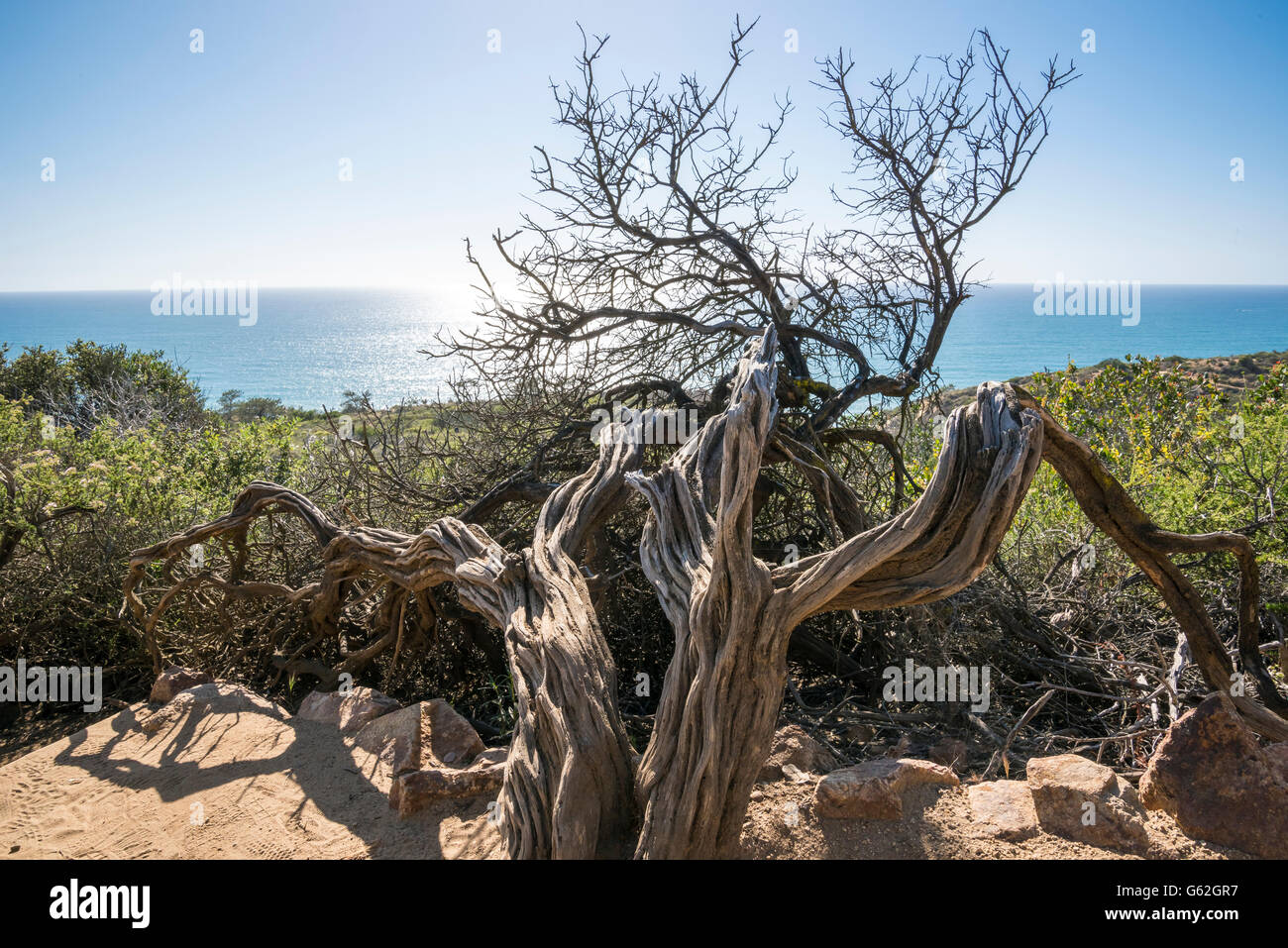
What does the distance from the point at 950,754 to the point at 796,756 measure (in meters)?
0.84

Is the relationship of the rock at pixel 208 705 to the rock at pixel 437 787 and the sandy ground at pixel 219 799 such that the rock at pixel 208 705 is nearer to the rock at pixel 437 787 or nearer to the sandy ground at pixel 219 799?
the sandy ground at pixel 219 799

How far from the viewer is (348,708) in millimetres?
3926

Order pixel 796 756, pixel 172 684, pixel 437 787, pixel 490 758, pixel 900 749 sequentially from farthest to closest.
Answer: pixel 172 684 < pixel 900 749 < pixel 490 758 < pixel 796 756 < pixel 437 787

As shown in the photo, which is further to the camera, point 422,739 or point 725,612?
point 422,739

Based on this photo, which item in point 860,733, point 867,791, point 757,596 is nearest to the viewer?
point 757,596

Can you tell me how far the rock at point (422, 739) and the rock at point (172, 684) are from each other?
1.75 m

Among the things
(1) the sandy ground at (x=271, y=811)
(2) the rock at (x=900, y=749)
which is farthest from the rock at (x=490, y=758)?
(2) the rock at (x=900, y=749)

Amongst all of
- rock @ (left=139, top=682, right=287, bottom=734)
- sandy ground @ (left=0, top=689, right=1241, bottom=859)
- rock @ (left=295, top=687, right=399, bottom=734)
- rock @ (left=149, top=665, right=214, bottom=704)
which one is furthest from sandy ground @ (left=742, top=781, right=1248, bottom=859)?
rock @ (left=149, top=665, right=214, bottom=704)

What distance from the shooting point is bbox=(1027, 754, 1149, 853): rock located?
89.0 inches

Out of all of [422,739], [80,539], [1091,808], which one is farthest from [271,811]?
[80,539]

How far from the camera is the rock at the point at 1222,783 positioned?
221cm

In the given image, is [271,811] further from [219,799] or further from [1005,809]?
[1005,809]

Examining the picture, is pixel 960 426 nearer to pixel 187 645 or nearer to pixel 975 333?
pixel 187 645

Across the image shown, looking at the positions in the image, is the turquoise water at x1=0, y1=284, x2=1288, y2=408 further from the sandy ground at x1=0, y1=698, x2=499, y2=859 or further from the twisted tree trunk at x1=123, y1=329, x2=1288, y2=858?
the twisted tree trunk at x1=123, y1=329, x2=1288, y2=858
